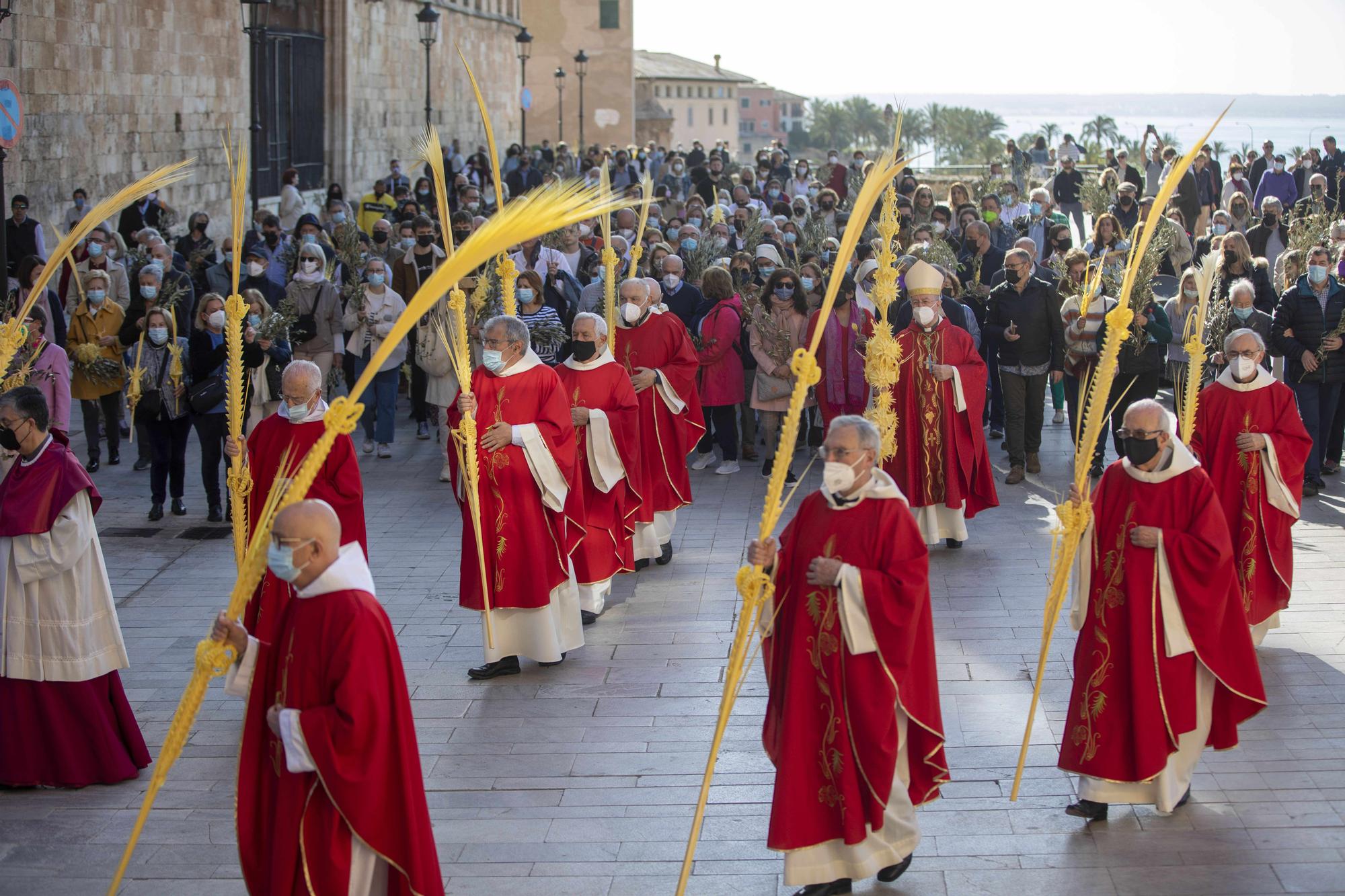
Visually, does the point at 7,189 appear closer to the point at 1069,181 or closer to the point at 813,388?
the point at 813,388

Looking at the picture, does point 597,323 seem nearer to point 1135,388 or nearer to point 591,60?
point 1135,388

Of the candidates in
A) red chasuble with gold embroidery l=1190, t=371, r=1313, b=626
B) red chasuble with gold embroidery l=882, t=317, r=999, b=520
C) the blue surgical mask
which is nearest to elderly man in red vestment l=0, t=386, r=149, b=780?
the blue surgical mask

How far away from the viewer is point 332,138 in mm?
31844

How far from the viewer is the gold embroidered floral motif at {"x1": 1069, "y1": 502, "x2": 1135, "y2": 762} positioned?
21.7 ft

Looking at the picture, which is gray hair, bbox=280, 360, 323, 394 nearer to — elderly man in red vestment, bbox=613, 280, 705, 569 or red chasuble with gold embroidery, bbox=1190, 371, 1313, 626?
elderly man in red vestment, bbox=613, 280, 705, 569

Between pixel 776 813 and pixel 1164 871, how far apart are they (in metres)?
1.56

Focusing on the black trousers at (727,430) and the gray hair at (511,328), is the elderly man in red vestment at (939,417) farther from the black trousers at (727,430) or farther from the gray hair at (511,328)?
the gray hair at (511,328)

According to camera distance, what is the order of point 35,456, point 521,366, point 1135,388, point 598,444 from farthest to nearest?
point 1135,388, point 598,444, point 521,366, point 35,456

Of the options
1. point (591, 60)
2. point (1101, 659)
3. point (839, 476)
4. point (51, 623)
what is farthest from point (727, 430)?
point (591, 60)

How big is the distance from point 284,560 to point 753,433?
9647mm

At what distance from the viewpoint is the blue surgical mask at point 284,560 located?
16.5ft

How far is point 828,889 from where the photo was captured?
238 inches

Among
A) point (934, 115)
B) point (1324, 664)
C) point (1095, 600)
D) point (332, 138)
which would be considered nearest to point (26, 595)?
point (1095, 600)

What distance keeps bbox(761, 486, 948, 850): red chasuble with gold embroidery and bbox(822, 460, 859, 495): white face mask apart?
4.7 inches
